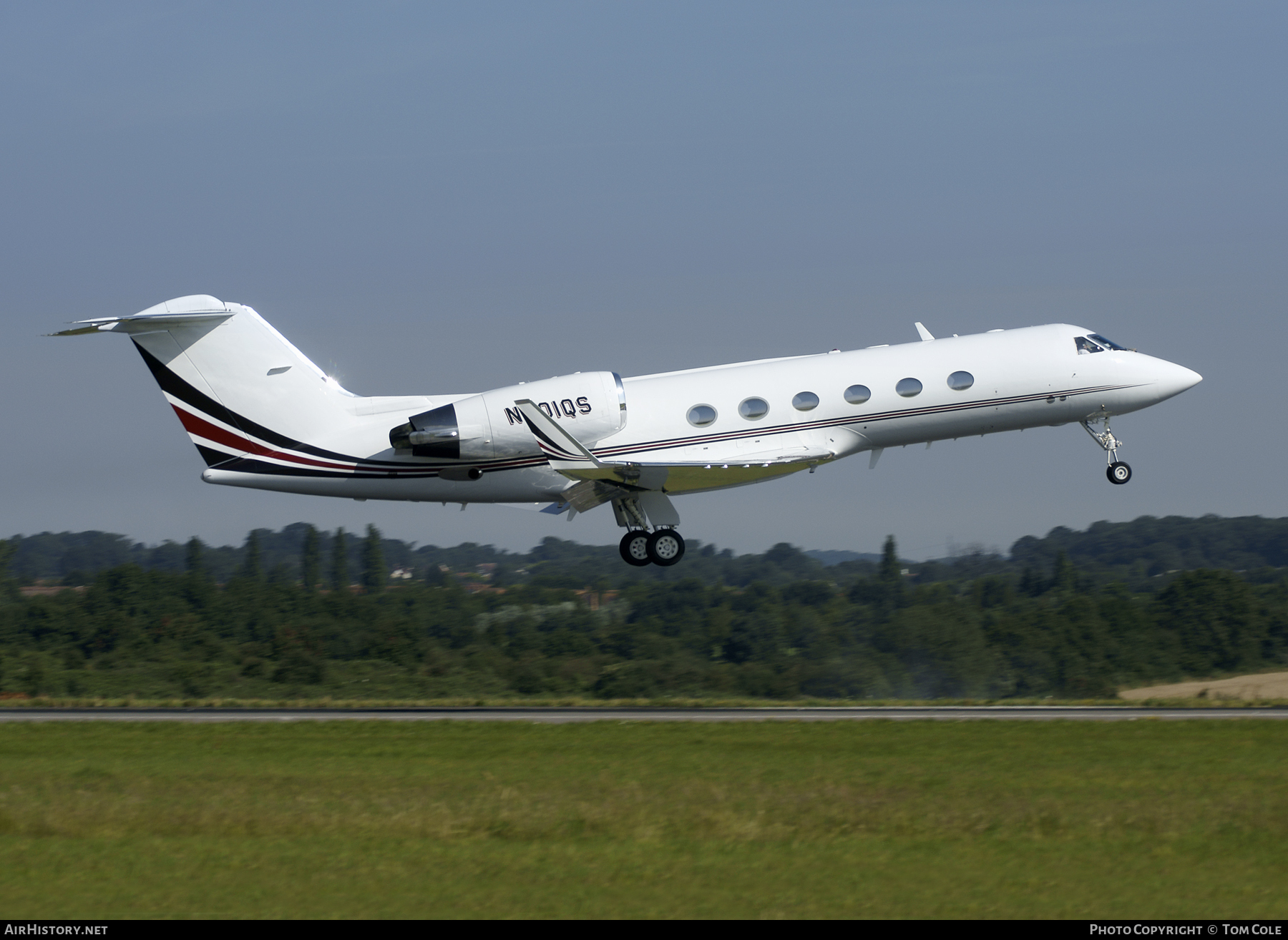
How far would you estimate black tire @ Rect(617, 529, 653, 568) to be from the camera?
107 feet

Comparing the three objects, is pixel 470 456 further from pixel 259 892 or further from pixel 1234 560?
pixel 1234 560

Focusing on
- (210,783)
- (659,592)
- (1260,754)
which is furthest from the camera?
(659,592)

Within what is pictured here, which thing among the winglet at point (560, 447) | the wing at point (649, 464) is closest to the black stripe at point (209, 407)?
the winglet at point (560, 447)

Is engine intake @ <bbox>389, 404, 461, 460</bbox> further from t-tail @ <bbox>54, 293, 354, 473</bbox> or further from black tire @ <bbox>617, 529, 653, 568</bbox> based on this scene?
black tire @ <bbox>617, 529, 653, 568</bbox>

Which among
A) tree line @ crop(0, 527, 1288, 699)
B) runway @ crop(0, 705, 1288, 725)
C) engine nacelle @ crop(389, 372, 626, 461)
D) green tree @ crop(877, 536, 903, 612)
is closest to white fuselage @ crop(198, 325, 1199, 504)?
engine nacelle @ crop(389, 372, 626, 461)

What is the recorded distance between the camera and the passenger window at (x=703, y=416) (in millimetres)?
30391

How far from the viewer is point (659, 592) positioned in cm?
8806

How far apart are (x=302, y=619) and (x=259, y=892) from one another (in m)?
66.3

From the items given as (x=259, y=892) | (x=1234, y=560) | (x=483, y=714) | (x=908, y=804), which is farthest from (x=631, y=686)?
(x=1234, y=560)

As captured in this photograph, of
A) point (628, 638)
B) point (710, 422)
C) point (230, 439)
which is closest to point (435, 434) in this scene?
point (230, 439)

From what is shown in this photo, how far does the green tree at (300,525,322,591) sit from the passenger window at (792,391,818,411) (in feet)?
274

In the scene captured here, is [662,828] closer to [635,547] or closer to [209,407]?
[635,547]

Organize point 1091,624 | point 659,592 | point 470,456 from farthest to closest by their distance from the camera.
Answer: point 659,592, point 1091,624, point 470,456

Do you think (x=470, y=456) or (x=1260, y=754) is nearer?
(x=1260, y=754)
